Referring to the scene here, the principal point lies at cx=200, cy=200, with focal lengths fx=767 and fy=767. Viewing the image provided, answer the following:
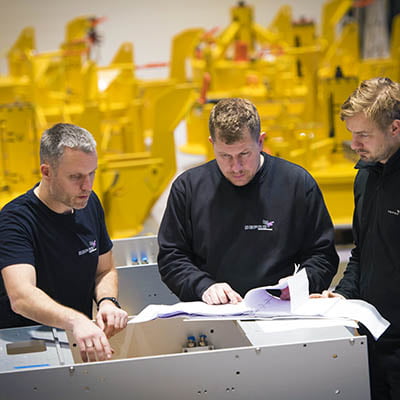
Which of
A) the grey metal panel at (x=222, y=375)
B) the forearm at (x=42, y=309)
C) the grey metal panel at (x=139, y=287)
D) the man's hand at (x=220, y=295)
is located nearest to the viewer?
the grey metal panel at (x=222, y=375)

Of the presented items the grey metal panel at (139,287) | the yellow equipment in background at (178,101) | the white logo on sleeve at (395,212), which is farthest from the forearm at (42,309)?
the yellow equipment in background at (178,101)

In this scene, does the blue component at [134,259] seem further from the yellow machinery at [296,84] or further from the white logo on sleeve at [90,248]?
the yellow machinery at [296,84]

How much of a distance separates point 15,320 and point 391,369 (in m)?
1.19

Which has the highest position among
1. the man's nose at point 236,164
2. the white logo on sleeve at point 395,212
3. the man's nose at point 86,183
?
the man's nose at point 236,164

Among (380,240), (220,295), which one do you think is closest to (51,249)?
(220,295)

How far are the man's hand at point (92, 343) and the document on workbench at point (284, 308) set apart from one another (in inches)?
6.5

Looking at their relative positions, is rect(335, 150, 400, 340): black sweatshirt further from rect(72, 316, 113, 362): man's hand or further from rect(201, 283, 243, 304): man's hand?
rect(72, 316, 113, 362): man's hand

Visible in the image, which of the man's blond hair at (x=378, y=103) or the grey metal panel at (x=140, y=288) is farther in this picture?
the grey metal panel at (x=140, y=288)

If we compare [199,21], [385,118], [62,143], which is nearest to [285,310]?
[385,118]

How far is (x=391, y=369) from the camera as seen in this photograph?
2314 mm

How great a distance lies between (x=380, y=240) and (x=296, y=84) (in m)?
6.97

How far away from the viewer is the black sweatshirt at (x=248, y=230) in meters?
2.49

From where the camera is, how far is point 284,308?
2289 mm

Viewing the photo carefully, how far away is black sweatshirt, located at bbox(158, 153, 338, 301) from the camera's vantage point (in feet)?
8.18
